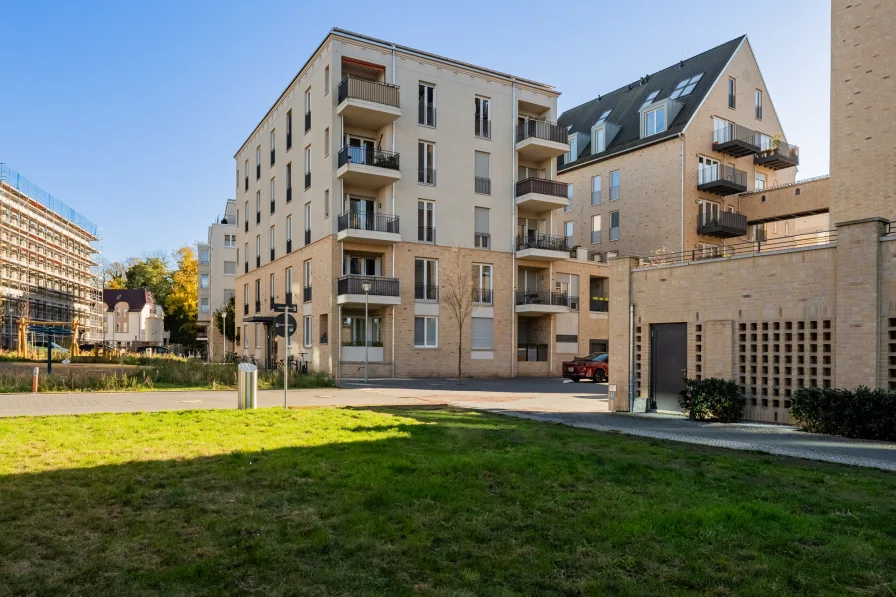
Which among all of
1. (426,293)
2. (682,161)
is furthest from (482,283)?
(682,161)

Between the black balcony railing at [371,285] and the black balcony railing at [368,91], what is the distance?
8.28 metres

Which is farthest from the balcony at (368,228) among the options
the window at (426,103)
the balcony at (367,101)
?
the window at (426,103)

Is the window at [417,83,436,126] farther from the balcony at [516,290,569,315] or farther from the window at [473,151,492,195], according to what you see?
the balcony at [516,290,569,315]

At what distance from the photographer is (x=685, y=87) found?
41.0 m

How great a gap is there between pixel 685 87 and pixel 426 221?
2002cm

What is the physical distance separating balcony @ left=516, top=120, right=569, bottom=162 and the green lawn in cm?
2790

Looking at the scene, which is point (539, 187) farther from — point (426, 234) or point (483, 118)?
point (426, 234)

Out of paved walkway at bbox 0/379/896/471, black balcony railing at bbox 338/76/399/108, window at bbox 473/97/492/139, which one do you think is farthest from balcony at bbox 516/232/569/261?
paved walkway at bbox 0/379/896/471

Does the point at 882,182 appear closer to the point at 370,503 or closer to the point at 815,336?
the point at 815,336

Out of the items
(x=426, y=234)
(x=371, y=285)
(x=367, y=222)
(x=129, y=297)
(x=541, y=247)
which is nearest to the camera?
(x=371, y=285)

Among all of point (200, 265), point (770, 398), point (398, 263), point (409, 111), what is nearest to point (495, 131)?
point (409, 111)

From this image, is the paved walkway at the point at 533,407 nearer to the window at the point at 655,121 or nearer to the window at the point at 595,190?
the window at the point at 595,190

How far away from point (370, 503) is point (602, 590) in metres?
2.69

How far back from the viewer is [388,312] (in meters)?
31.8
